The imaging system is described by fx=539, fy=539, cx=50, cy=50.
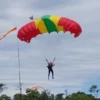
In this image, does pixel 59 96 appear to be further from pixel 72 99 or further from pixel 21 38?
pixel 21 38

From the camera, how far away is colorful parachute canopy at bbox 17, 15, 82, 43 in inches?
1754

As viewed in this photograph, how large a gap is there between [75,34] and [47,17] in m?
2.98

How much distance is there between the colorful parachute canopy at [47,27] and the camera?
44.6 m

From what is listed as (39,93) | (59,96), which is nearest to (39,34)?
(39,93)

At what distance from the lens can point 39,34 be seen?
45.9m

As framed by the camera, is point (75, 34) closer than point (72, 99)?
Yes

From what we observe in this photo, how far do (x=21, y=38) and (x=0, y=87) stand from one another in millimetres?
85934

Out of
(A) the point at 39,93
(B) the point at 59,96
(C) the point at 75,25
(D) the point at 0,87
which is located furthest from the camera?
(B) the point at 59,96

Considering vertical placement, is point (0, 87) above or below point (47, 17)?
above

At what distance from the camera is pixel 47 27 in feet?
152

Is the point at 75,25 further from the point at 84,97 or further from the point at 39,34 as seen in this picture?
the point at 84,97

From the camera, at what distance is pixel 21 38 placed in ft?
148

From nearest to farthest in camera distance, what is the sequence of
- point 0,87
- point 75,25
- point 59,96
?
point 75,25
point 0,87
point 59,96

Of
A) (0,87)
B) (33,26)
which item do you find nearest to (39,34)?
(33,26)
